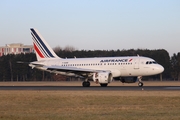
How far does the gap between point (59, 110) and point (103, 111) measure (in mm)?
2807

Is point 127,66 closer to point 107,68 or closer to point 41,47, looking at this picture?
point 107,68

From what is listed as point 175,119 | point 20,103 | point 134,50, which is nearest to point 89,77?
point 20,103

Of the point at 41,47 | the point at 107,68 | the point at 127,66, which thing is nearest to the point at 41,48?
the point at 41,47

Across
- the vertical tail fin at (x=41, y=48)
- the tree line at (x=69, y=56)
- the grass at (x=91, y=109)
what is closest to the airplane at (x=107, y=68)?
the vertical tail fin at (x=41, y=48)

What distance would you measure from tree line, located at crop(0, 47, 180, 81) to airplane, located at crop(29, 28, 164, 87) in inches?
2161

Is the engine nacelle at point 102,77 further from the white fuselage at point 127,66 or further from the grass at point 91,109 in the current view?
the grass at point 91,109

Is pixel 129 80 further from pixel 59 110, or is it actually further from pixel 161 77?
pixel 161 77

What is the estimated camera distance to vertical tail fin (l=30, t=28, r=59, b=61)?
70500 millimetres

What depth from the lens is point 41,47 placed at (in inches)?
2813

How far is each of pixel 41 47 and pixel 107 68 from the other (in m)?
13.8

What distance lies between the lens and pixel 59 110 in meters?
28.5

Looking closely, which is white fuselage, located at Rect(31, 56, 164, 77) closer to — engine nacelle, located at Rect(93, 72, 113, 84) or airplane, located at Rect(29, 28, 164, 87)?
airplane, located at Rect(29, 28, 164, 87)

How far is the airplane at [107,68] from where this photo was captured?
6016cm

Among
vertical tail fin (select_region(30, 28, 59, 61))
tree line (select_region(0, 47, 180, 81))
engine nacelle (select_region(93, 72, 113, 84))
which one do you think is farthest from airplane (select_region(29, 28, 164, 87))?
tree line (select_region(0, 47, 180, 81))
